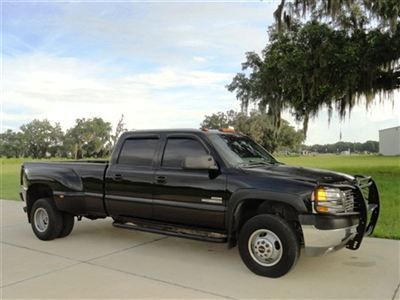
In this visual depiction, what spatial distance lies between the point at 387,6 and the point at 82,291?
13586mm

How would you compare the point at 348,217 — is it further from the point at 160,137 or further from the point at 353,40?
the point at 353,40

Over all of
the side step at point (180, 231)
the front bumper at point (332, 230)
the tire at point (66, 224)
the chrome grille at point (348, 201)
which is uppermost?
the chrome grille at point (348, 201)

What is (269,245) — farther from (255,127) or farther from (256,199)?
(255,127)

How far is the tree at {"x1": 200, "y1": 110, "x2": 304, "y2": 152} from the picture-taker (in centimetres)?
6624

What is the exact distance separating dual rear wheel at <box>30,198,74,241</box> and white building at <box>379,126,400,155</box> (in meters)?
69.0

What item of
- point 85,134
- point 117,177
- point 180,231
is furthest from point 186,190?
point 85,134

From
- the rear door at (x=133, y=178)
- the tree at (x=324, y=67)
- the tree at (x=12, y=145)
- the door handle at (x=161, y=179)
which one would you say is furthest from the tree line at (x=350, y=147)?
the door handle at (x=161, y=179)

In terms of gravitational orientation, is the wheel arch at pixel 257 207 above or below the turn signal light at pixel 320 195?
below

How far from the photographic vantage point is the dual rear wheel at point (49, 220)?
23.3ft

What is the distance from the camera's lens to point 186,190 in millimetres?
5703

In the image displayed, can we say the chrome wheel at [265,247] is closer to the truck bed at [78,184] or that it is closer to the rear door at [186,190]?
the rear door at [186,190]

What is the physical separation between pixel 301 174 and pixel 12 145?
10505 cm

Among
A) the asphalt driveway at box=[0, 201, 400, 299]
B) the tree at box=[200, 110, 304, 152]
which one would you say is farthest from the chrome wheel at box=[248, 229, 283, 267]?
the tree at box=[200, 110, 304, 152]

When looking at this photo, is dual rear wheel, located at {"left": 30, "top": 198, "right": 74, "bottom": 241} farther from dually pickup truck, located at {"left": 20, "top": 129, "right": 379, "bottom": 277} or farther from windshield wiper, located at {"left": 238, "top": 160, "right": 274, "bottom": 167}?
windshield wiper, located at {"left": 238, "top": 160, "right": 274, "bottom": 167}
